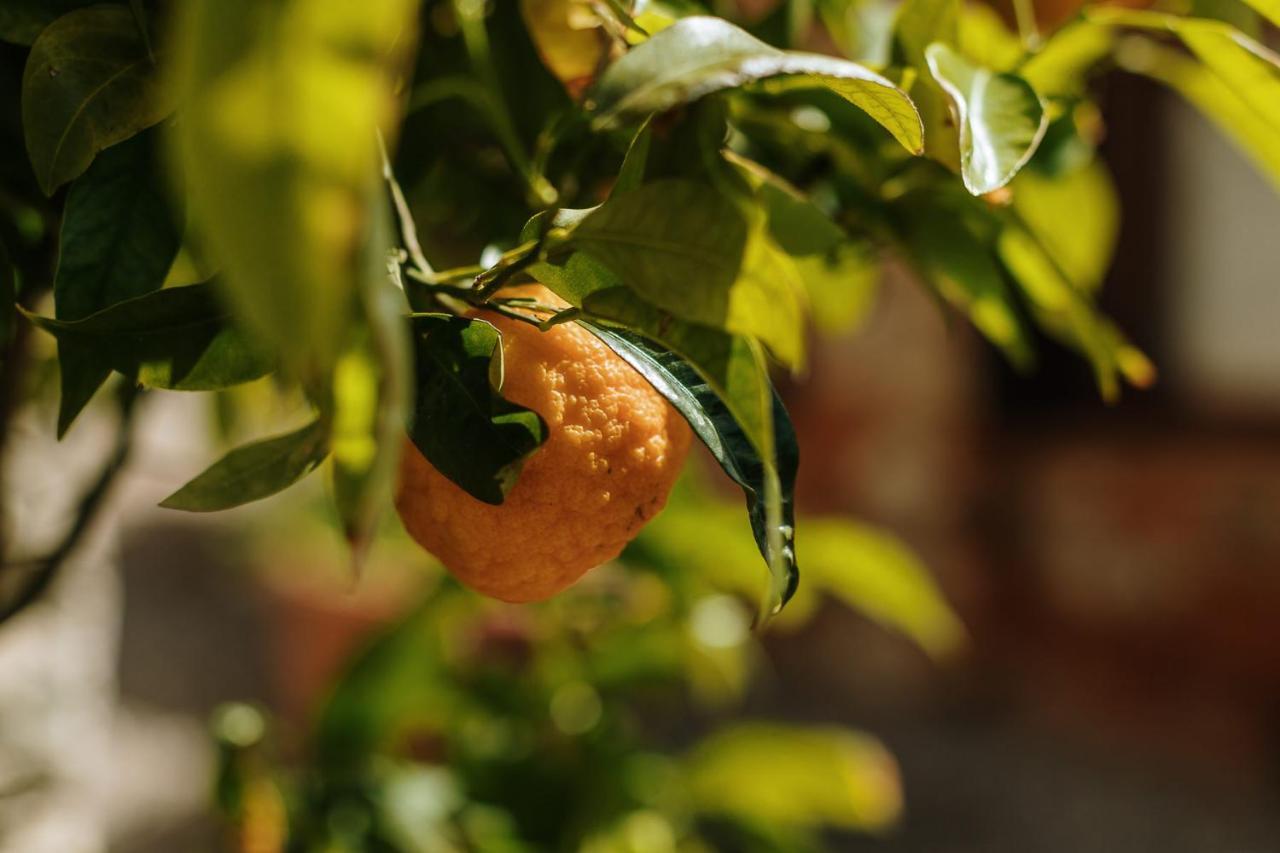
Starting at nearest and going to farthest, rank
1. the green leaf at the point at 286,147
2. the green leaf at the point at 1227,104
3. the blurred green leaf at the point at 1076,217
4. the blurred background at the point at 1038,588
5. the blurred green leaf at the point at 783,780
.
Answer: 1. the green leaf at the point at 286,147
2. the green leaf at the point at 1227,104
3. the blurred green leaf at the point at 1076,217
4. the blurred green leaf at the point at 783,780
5. the blurred background at the point at 1038,588

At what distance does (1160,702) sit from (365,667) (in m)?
1.69

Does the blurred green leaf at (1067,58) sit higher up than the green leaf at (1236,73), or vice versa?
the green leaf at (1236,73)

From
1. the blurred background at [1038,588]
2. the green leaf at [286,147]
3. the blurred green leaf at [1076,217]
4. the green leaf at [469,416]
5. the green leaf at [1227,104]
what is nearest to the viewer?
the green leaf at [286,147]

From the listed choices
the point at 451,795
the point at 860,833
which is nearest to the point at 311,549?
the point at 860,833

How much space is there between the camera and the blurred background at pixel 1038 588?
177cm

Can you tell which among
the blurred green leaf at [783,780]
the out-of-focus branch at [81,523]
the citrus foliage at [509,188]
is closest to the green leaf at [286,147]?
the citrus foliage at [509,188]

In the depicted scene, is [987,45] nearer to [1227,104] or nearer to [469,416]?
[1227,104]

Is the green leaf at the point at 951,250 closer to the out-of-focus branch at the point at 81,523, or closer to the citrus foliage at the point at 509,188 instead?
the citrus foliage at the point at 509,188

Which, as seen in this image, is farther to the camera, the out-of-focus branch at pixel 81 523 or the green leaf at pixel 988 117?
the out-of-focus branch at pixel 81 523

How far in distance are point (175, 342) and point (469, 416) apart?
0.22 ft

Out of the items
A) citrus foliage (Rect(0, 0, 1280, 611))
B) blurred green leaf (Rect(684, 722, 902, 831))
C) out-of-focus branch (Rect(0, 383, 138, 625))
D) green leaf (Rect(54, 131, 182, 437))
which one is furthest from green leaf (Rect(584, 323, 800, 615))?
blurred green leaf (Rect(684, 722, 902, 831))

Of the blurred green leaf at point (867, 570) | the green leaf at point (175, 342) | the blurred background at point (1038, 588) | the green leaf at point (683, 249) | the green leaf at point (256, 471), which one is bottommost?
the blurred background at point (1038, 588)

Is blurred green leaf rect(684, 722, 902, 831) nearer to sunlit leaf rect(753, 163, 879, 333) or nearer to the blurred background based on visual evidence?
sunlit leaf rect(753, 163, 879, 333)

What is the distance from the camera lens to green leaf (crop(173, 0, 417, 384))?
110mm
